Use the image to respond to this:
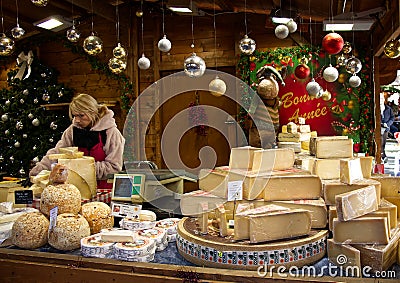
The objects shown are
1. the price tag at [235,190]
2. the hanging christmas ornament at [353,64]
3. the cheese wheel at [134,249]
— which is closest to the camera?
the cheese wheel at [134,249]

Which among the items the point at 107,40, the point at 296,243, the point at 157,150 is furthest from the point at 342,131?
the point at 296,243

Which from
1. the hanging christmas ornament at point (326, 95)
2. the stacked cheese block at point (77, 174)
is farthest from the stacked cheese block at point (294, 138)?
the stacked cheese block at point (77, 174)

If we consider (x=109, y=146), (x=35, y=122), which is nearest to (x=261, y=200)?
(x=109, y=146)

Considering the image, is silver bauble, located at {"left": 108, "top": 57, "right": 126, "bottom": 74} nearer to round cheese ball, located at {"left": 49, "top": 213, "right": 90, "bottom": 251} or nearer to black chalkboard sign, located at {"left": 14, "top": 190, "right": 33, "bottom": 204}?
black chalkboard sign, located at {"left": 14, "top": 190, "right": 33, "bottom": 204}

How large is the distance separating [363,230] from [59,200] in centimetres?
128

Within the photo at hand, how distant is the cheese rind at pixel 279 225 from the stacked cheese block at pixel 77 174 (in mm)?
1191

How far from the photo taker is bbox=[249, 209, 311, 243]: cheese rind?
5.23 ft

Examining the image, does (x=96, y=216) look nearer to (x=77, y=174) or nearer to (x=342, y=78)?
(x=77, y=174)

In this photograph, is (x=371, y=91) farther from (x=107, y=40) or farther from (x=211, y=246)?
(x=211, y=246)

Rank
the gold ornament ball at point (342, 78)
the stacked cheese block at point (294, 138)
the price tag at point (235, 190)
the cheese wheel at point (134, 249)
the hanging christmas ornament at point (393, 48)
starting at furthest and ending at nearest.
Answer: the gold ornament ball at point (342, 78), the stacked cheese block at point (294, 138), the hanging christmas ornament at point (393, 48), the price tag at point (235, 190), the cheese wheel at point (134, 249)

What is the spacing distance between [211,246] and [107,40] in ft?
22.3

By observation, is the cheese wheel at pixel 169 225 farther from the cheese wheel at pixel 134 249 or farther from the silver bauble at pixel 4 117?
the silver bauble at pixel 4 117

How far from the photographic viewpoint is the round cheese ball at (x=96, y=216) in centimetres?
201

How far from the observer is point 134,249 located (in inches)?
65.9
